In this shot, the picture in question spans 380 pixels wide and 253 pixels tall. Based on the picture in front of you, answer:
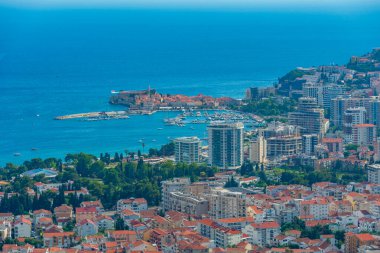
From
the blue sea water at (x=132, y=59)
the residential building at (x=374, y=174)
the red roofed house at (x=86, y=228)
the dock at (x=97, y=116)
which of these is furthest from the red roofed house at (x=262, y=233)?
the dock at (x=97, y=116)

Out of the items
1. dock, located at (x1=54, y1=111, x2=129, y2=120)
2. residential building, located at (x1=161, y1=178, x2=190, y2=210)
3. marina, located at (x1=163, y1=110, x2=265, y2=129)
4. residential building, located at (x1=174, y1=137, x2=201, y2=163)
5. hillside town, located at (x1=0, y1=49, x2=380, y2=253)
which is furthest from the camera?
dock, located at (x1=54, y1=111, x2=129, y2=120)

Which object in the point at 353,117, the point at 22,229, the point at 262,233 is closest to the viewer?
the point at 262,233

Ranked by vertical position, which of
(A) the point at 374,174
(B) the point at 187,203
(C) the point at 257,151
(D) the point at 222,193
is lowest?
(B) the point at 187,203

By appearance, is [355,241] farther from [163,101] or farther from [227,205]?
[163,101]

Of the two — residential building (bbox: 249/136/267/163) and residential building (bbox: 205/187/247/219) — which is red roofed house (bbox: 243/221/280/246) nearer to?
residential building (bbox: 205/187/247/219)

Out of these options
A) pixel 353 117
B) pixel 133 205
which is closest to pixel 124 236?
pixel 133 205

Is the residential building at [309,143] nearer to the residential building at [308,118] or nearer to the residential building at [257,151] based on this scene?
the residential building at [257,151]

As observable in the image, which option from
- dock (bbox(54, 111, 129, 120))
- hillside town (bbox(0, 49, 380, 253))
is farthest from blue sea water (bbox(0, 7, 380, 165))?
hillside town (bbox(0, 49, 380, 253))
